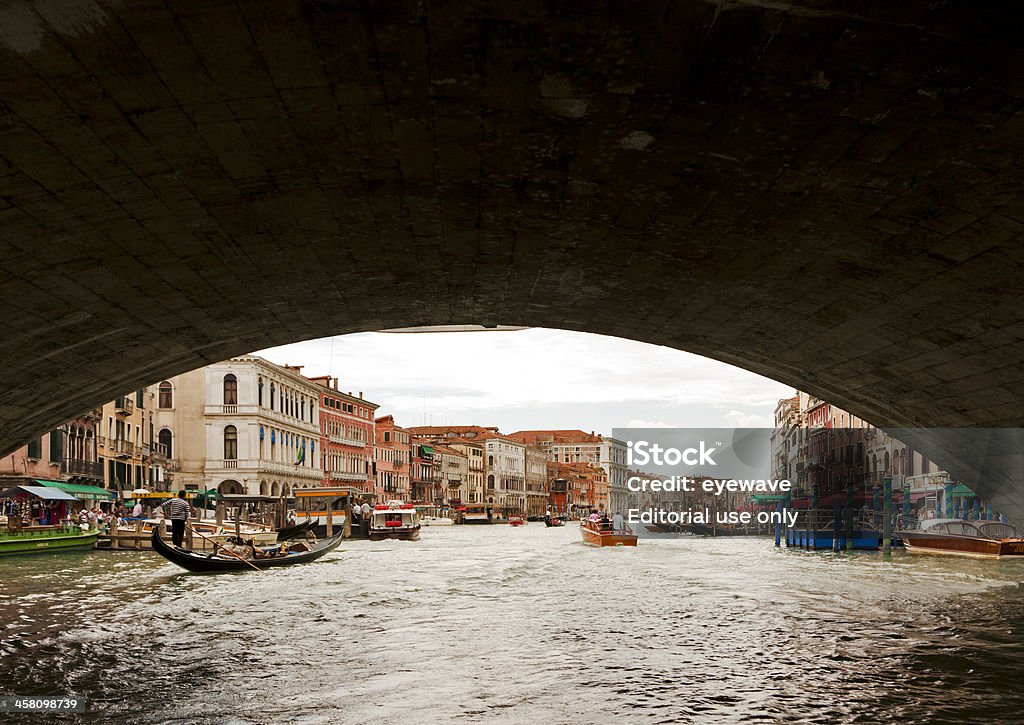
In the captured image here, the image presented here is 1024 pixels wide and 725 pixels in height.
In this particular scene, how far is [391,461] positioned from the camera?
341 feet

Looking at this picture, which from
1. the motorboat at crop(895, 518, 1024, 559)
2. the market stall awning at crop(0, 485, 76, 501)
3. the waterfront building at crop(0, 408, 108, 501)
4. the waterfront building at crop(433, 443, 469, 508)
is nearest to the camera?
the motorboat at crop(895, 518, 1024, 559)

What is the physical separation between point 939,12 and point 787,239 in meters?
4.47

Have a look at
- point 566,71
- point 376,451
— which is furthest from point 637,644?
point 376,451

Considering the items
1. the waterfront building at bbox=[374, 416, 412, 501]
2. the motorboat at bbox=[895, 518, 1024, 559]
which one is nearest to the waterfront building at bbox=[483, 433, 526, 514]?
the waterfront building at bbox=[374, 416, 412, 501]

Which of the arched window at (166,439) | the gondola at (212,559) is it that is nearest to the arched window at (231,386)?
the arched window at (166,439)

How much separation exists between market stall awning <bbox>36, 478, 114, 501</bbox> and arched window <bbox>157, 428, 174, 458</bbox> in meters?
18.3

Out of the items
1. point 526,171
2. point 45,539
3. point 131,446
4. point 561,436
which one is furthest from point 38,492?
point 561,436

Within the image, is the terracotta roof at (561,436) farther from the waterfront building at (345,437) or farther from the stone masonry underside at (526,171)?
the stone masonry underside at (526,171)

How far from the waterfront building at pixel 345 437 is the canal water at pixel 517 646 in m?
55.7

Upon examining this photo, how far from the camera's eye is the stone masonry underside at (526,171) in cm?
652

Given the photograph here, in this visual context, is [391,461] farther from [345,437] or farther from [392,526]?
[392,526]

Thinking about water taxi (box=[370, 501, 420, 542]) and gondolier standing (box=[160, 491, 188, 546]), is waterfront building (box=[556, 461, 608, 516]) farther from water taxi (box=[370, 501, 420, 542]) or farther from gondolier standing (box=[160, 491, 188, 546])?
gondolier standing (box=[160, 491, 188, 546])

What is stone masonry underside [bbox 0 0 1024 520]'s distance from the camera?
652 centimetres

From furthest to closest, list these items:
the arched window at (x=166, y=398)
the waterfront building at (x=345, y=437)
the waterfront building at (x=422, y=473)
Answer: the waterfront building at (x=422, y=473), the waterfront building at (x=345, y=437), the arched window at (x=166, y=398)
